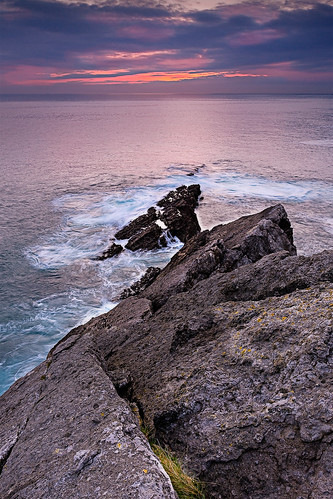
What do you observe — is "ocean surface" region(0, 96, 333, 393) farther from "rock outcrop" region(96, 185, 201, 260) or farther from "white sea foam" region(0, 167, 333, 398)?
"rock outcrop" region(96, 185, 201, 260)

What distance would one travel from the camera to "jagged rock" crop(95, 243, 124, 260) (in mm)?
28802

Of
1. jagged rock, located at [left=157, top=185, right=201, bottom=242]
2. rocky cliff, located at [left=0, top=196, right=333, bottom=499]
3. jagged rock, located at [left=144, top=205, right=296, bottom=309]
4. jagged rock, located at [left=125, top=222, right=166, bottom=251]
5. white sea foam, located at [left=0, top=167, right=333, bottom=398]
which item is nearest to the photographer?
rocky cliff, located at [left=0, top=196, right=333, bottom=499]

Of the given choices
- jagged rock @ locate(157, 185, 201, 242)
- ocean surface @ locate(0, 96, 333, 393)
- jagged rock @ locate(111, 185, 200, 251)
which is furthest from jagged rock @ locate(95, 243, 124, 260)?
jagged rock @ locate(157, 185, 201, 242)

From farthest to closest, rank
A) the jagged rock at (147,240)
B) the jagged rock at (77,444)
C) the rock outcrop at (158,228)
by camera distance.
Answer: the rock outcrop at (158,228), the jagged rock at (147,240), the jagged rock at (77,444)

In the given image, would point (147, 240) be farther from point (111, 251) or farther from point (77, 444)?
point (77, 444)

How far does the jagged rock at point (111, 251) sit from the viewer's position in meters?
28.8

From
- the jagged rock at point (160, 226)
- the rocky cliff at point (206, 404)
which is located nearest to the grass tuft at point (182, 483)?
the rocky cliff at point (206, 404)

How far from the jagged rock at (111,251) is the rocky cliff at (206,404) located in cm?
1983

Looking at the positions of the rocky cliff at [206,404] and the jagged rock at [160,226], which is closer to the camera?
the rocky cliff at [206,404]

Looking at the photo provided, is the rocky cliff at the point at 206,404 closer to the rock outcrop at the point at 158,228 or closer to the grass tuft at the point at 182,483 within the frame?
the grass tuft at the point at 182,483

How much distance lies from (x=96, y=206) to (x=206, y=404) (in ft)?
124

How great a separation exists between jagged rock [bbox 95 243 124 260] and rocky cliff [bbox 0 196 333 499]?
19830mm

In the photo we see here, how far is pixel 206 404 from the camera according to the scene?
5.70m

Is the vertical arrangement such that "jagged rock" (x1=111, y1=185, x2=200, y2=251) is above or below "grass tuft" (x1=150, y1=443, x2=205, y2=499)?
below
